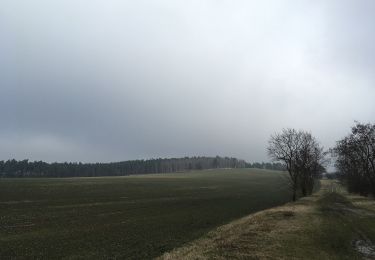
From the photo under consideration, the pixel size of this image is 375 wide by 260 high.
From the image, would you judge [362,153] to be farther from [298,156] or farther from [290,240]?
[290,240]

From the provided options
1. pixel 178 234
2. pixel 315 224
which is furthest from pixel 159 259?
pixel 315 224

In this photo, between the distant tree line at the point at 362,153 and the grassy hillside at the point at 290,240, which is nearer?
the grassy hillside at the point at 290,240

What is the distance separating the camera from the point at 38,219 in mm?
37438

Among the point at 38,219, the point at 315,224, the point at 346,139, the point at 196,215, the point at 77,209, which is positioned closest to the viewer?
the point at 315,224

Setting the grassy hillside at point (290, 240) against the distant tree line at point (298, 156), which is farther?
the distant tree line at point (298, 156)

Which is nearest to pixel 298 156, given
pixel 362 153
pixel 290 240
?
pixel 362 153

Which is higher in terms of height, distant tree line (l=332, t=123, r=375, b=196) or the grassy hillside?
distant tree line (l=332, t=123, r=375, b=196)

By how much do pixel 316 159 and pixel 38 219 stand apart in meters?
55.4

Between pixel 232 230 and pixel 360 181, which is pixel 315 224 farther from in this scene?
pixel 360 181

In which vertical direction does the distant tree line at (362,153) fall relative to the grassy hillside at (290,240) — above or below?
above

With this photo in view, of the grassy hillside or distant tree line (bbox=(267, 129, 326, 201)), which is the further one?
distant tree line (bbox=(267, 129, 326, 201))

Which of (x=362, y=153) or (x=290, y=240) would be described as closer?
(x=290, y=240)

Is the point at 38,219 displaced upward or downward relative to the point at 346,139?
downward

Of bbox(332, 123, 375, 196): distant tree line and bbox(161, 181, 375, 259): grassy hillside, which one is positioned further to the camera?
bbox(332, 123, 375, 196): distant tree line
